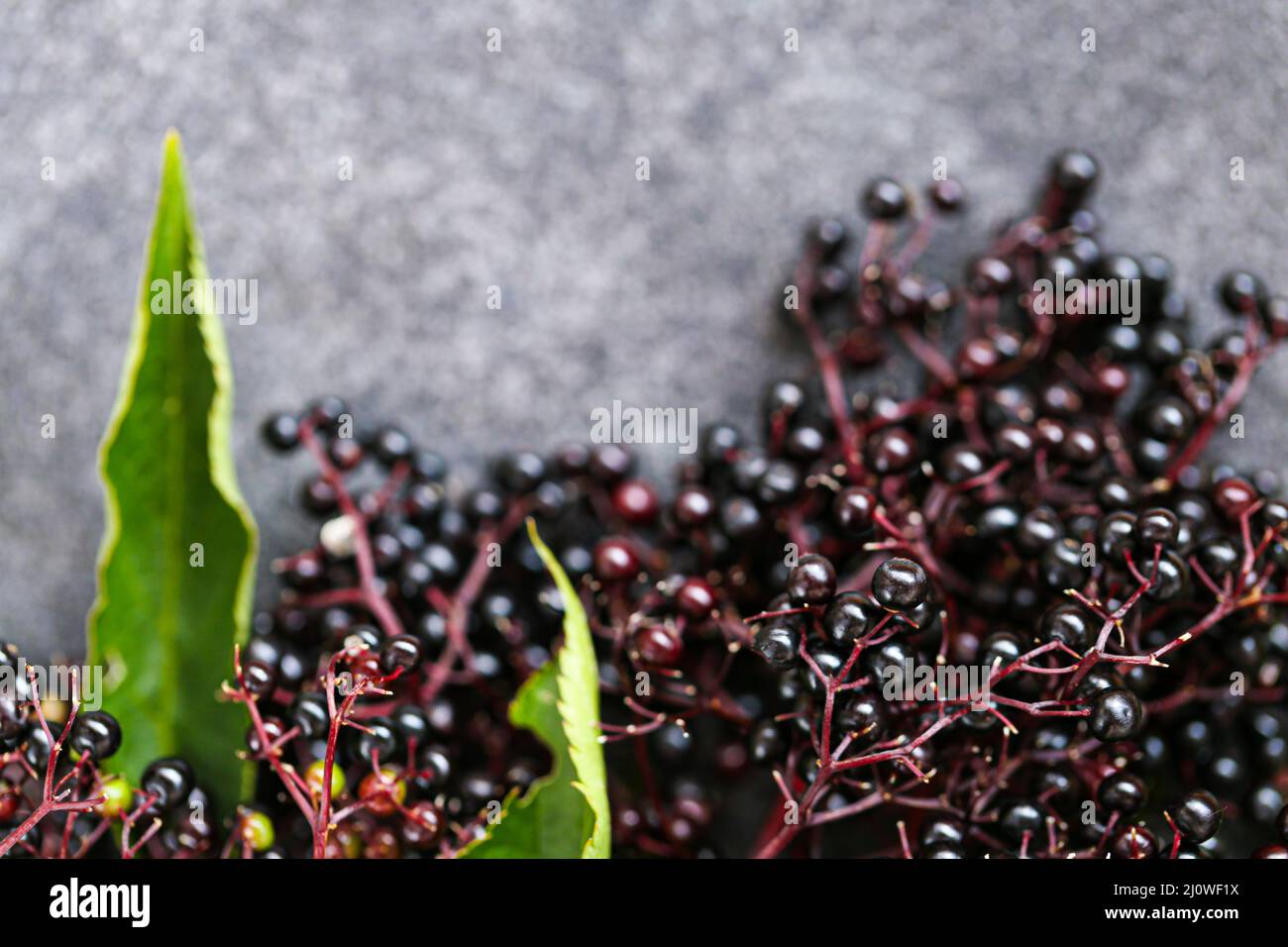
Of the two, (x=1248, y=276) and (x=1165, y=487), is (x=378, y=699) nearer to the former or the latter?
(x=1165, y=487)

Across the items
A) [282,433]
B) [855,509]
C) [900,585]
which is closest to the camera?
[900,585]

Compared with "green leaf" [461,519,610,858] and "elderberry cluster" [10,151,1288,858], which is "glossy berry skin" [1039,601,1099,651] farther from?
"green leaf" [461,519,610,858]

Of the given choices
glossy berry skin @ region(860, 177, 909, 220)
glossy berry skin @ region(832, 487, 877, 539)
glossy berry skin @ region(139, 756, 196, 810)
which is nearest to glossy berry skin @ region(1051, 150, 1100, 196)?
glossy berry skin @ region(860, 177, 909, 220)

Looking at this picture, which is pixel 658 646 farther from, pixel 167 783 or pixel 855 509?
pixel 167 783

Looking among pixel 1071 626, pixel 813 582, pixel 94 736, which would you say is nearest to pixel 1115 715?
pixel 1071 626

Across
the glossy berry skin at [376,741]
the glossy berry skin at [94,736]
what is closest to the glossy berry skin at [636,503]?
the glossy berry skin at [376,741]
